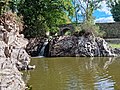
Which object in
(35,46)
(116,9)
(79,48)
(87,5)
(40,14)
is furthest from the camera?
(116,9)

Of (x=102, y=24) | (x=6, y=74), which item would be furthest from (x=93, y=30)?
(x=6, y=74)

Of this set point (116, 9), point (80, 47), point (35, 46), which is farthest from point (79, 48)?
point (116, 9)

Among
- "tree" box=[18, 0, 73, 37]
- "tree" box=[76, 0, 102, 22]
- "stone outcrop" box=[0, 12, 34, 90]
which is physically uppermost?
"tree" box=[76, 0, 102, 22]

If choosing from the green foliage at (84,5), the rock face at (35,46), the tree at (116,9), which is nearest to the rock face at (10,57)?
the rock face at (35,46)

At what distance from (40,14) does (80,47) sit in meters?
6.78

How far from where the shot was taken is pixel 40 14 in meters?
35.5

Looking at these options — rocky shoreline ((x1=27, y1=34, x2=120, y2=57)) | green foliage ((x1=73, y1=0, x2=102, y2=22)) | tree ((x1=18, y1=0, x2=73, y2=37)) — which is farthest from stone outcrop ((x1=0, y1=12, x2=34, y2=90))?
green foliage ((x1=73, y1=0, x2=102, y2=22))

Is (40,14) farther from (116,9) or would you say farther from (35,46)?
(116,9)

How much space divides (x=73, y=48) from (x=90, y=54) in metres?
1.73

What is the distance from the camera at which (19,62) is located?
60.1 ft

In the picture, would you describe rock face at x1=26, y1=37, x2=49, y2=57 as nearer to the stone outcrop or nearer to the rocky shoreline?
the rocky shoreline

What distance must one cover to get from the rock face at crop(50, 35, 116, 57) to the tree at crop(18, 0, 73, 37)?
155 inches

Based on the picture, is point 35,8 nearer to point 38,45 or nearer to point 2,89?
point 38,45

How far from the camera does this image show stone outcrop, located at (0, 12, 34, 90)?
9.76 m
